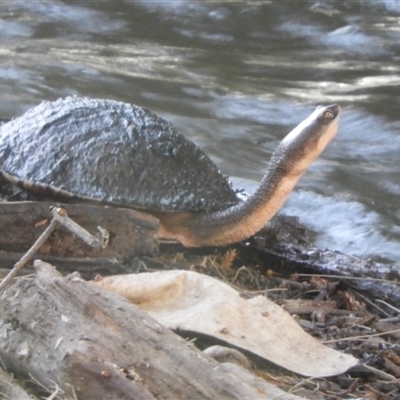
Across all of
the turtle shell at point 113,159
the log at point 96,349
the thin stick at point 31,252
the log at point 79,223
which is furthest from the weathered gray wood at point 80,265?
the thin stick at point 31,252

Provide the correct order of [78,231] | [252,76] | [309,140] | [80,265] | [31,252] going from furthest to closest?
[252,76] < [309,140] < [80,265] < [31,252] < [78,231]

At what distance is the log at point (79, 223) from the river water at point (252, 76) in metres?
2.43

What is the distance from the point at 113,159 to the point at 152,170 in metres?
0.12

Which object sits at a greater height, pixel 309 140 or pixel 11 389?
pixel 309 140

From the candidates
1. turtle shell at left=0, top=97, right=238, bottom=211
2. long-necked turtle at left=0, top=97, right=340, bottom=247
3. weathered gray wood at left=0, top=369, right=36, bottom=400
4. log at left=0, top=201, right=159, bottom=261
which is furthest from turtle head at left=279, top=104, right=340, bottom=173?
weathered gray wood at left=0, top=369, right=36, bottom=400

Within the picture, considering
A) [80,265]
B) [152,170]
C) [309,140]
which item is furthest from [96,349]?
[309,140]

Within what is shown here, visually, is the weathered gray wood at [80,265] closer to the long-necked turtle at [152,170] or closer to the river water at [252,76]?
the long-necked turtle at [152,170]

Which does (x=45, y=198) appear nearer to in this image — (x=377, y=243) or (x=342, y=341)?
(x=342, y=341)

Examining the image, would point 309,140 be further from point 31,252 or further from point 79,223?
point 31,252

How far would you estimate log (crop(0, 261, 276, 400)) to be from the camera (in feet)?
5.13

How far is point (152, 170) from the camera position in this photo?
280 cm

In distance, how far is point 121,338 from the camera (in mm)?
1646

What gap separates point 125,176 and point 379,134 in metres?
4.53

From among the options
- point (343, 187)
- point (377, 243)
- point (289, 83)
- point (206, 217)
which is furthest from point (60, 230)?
point (289, 83)
